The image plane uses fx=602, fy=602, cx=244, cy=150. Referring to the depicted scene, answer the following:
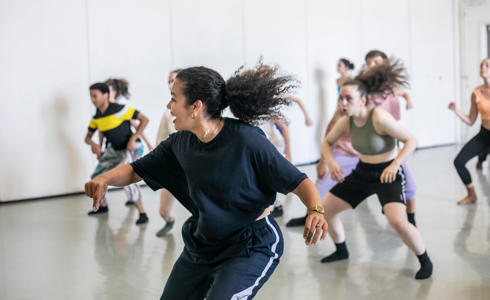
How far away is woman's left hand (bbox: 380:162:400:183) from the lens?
3.64 m

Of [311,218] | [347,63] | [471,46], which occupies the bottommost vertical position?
[311,218]

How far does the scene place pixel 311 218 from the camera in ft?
6.53

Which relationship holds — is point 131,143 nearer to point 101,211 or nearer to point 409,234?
point 101,211

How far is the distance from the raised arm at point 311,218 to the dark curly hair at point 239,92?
0.36 metres

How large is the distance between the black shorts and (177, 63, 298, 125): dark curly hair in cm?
167

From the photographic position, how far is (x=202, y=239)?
2244mm

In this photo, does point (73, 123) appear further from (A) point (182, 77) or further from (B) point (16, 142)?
(A) point (182, 77)

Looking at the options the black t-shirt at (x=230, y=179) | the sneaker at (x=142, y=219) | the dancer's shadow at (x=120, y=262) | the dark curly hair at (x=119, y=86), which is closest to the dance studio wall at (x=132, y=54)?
the dark curly hair at (x=119, y=86)

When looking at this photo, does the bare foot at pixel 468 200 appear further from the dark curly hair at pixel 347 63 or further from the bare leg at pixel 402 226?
the dark curly hair at pixel 347 63

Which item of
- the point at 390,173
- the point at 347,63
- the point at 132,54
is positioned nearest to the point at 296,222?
the point at 390,173

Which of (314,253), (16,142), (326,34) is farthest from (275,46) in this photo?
(314,253)

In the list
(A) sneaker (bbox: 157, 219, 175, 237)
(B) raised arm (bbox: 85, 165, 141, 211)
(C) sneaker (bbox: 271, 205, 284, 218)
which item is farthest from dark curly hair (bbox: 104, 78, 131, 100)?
(B) raised arm (bbox: 85, 165, 141, 211)

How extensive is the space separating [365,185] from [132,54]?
452 cm

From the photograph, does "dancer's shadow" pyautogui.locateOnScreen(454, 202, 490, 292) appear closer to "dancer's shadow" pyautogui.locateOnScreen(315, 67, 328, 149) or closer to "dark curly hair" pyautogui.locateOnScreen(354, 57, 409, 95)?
"dark curly hair" pyautogui.locateOnScreen(354, 57, 409, 95)
